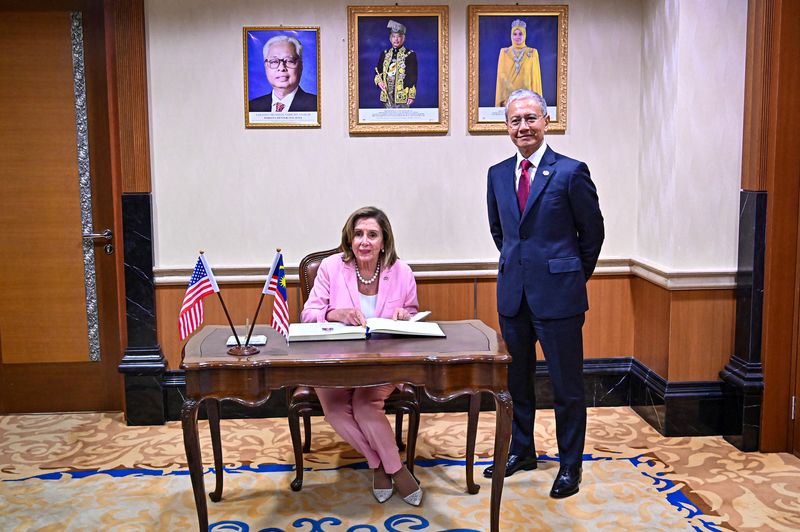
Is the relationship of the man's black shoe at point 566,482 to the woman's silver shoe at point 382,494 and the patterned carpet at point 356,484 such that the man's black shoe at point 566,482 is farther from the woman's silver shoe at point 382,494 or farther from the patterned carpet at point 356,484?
the woman's silver shoe at point 382,494

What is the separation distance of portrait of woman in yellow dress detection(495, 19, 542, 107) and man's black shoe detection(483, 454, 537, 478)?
6.63 ft

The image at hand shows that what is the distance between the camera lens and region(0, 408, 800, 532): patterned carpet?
3705 millimetres

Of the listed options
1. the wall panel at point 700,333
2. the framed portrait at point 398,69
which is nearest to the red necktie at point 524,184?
the framed portrait at point 398,69

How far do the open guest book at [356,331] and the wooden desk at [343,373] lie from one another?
8 centimetres

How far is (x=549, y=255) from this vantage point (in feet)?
12.8

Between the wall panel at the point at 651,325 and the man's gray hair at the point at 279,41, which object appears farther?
the man's gray hair at the point at 279,41

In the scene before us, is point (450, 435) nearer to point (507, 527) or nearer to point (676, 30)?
point (507, 527)

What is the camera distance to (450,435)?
476cm

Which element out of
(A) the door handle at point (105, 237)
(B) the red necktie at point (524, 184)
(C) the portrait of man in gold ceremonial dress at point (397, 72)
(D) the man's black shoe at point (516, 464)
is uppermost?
(C) the portrait of man in gold ceremonial dress at point (397, 72)

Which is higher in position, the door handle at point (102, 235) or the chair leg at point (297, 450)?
the door handle at point (102, 235)

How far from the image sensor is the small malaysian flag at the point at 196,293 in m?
3.48

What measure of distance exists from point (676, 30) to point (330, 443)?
280 cm

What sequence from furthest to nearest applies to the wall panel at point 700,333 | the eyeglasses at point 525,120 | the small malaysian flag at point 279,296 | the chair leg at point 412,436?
the wall panel at point 700,333, the chair leg at point 412,436, the eyeglasses at point 525,120, the small malaysian flag at point 279,296

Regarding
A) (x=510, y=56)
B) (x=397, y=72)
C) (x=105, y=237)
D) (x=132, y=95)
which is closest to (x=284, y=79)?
(x=397, y=72)
